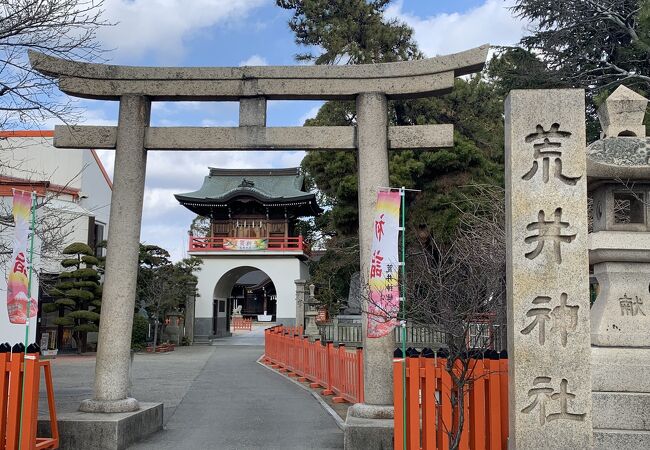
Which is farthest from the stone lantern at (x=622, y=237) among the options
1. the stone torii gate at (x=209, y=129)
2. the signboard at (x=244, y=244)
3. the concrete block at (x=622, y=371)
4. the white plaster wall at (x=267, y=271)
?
the signboard at (x=244, y=244)

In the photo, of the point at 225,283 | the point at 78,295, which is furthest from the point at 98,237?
the point at 225,283

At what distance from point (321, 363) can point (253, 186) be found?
78.3 feet

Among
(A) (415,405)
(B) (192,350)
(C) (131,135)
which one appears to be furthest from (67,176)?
(A) (415,405)

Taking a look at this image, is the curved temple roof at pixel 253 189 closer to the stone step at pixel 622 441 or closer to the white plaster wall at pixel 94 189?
the white plaster wall at pixel 94 189

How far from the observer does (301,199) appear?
118ft

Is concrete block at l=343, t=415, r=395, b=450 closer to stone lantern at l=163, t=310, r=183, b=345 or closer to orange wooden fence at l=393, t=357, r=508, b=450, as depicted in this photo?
orange wooden fence at l=393, t=357, r=508, b=450

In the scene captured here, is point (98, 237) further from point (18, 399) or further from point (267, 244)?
→ point (18, 399)

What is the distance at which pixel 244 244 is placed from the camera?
3600cm

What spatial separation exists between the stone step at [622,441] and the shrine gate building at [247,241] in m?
29.8

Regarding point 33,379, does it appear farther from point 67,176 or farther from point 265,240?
point 265,240

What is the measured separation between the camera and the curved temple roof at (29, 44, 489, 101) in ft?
28.4

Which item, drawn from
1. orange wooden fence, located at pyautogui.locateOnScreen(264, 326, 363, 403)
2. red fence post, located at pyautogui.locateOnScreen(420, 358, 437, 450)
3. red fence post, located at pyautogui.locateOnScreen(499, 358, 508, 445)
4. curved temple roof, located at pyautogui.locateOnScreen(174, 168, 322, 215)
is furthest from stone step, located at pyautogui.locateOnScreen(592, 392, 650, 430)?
curved temple roof, located at pyautogui.locateOnScreen(174, 168, 322, 215)

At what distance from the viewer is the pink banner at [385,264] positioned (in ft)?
23.8

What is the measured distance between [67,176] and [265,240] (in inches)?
475
